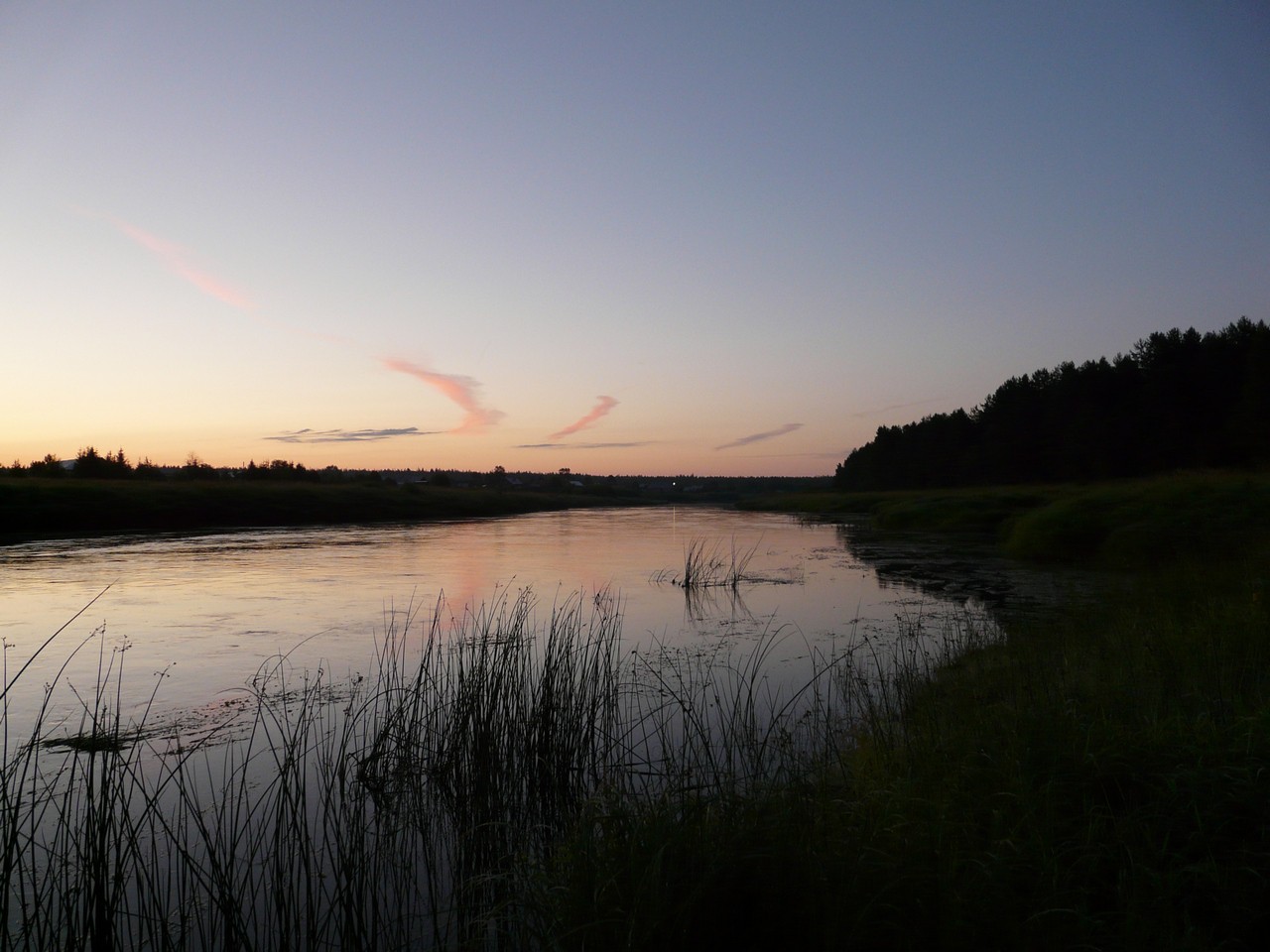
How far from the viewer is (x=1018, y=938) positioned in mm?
2936

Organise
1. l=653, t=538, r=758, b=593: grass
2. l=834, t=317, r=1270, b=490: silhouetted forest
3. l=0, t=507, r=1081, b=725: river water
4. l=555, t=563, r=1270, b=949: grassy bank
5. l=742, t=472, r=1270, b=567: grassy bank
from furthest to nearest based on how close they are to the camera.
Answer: l=834, t=317, r=1270, b=490: silhouetted forest → l=742, t=472, r=1270, b=567: grassy bank → l=653, t=538, r=758, b=593: grass → l=0, t=507, r=1081, b=725: river water → l=555, t=563, r=1270, b=949: grassy bank

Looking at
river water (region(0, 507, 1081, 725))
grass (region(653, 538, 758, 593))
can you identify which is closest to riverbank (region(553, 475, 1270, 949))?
river water (region(0, 507, 1081, 725))

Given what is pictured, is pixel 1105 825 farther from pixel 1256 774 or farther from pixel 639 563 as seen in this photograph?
pixel 639 563

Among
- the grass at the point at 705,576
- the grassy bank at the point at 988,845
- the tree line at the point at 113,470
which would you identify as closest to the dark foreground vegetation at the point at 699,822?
the grassy bank at the point at 988,845

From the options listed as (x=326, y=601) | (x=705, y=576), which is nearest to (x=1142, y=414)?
(x=705, y=576)

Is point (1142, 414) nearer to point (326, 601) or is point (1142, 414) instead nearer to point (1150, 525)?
point (1150, 525)

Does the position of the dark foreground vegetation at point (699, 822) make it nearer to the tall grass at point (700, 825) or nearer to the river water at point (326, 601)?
the tall grass at point (700, 825)

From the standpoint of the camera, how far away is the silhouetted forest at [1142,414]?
131 feet

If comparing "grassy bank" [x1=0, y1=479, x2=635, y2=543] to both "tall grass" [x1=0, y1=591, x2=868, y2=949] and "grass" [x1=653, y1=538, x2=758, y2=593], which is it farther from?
"tall grass" [x1=0, y1=591, x2=868, y2=949]

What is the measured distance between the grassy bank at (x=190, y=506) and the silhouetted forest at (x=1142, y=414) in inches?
1734

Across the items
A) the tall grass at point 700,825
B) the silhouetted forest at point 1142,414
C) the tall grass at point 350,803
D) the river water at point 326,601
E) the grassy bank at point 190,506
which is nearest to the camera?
the tall grass at point 700,825

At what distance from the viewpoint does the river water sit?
952 centimetres

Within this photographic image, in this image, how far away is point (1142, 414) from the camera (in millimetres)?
46531

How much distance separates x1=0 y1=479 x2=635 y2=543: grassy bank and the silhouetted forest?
44.0 meters
